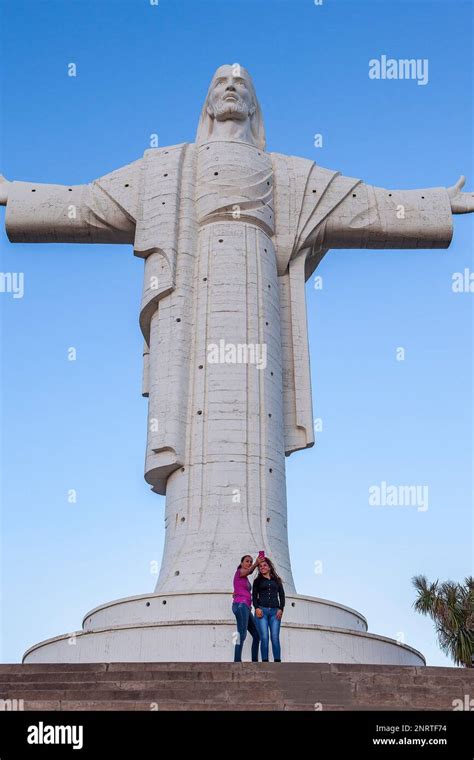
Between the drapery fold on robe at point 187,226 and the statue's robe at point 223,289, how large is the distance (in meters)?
0.03

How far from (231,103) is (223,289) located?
4.88 metres

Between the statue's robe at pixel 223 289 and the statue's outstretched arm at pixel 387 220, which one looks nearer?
the statue's robe at pixel 223 289

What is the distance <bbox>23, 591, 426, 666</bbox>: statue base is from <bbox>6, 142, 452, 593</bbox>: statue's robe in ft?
2.15

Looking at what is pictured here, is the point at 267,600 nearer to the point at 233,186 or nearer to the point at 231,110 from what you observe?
the point at 233,186

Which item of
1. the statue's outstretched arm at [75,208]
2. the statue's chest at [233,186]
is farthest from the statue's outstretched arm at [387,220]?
the statue's outstretched arm at [75,208]

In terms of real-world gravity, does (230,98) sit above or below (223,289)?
above

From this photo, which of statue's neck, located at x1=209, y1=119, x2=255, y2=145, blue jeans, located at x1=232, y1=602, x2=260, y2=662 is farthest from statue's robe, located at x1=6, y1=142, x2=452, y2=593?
blue jeans, located at x1=232, y1=602, x2=260, y2=662

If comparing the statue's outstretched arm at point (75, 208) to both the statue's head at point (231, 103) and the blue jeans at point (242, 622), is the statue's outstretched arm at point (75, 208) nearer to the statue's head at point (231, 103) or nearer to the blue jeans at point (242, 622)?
the statue's head at point (231, 103)

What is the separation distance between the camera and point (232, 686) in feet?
35.8

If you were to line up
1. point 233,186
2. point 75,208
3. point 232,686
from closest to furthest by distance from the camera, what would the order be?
point 232,686 → point 233,186 → point 75,208

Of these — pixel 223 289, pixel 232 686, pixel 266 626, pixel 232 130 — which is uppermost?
pixel 232 130

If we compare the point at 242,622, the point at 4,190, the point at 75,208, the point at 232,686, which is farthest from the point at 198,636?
the point at 4,190

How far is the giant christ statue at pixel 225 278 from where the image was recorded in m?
18.7
